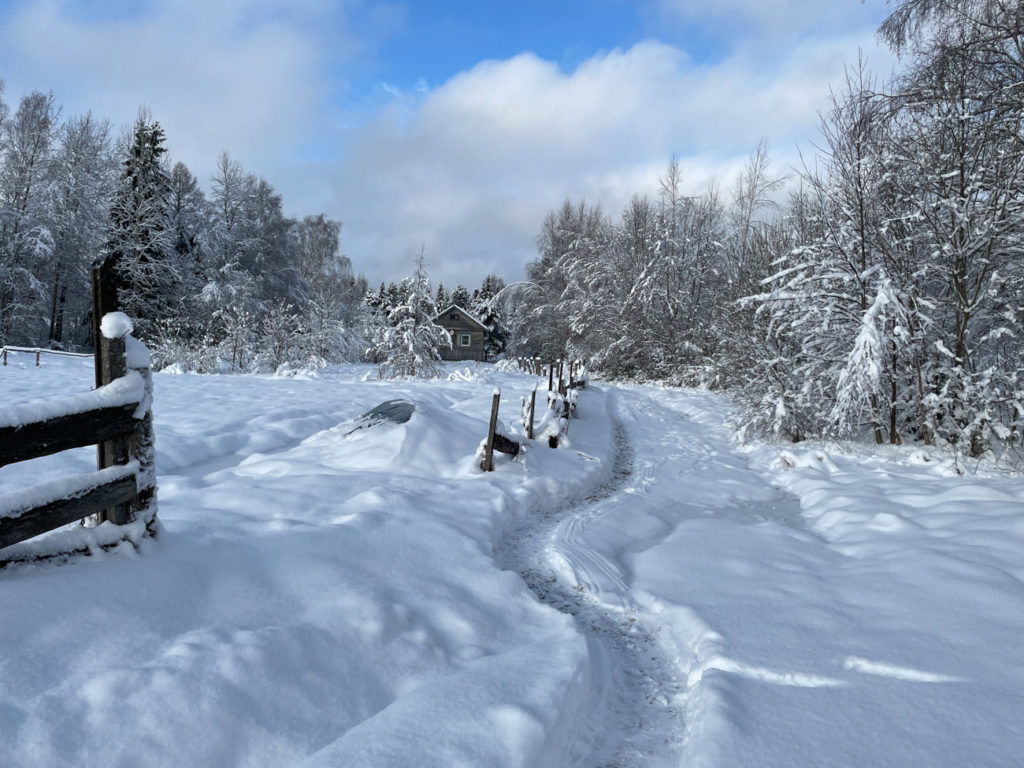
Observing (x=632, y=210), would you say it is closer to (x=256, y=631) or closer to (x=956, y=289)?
(x=956, y=289)

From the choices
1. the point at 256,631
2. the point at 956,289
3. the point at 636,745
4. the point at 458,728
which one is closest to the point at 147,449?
the point at 256,631

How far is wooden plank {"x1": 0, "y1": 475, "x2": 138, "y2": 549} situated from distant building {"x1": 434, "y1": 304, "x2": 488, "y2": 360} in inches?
1901

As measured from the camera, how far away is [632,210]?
1299 inches

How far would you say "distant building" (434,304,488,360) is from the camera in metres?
51.4

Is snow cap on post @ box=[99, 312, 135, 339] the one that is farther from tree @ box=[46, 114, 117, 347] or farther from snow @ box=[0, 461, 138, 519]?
tree @ box=[46, 114, 117, 347]

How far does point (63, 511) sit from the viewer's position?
2697mm

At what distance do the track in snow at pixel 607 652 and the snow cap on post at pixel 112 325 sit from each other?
11.1 feet

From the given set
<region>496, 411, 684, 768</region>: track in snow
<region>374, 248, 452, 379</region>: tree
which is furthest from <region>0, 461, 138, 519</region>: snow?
<region>374, 248, 452, 379</region>: tree

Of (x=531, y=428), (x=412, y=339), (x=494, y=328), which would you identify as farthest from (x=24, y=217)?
(x=494, y=328)

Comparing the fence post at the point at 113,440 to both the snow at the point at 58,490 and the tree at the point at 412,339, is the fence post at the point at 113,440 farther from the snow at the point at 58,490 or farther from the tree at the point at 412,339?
the tree at the point at 412,339

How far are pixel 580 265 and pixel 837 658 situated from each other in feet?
109

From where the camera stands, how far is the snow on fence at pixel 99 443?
2510 millimetres

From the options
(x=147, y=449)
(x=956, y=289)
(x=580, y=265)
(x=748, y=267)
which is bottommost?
(x=147, y=449)

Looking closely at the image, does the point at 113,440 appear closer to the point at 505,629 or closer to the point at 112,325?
the point at 112,325
